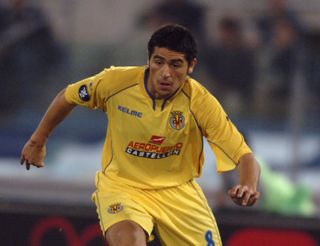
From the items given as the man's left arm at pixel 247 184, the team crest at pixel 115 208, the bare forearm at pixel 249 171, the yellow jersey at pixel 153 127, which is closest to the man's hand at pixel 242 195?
the man's left arm at pixel 247 184

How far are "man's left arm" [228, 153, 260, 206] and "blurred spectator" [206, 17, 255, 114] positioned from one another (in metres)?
3.38

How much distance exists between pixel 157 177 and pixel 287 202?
3.22 meters

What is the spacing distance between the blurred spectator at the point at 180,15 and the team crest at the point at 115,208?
3.62m

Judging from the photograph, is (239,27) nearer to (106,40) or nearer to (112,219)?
(106,40)

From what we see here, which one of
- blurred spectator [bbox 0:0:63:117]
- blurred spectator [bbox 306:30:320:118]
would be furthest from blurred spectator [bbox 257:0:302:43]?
blurred spectator [bbox 0:0:63:117]

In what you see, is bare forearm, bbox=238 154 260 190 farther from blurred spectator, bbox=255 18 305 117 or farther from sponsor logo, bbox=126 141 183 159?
blurred spectator, bbox=255 18 305 117

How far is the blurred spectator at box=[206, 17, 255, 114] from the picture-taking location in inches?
368

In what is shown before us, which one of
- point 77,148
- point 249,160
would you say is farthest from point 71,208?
point 249,160

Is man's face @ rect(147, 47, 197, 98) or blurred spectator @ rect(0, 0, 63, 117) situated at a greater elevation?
man's face @ rect(147, 47, 197, 98)

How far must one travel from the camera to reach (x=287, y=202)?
30.3 feet

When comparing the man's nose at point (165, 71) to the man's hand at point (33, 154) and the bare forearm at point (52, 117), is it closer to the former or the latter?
the bare forearm at point (52, 117)

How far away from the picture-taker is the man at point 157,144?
5.98 metres

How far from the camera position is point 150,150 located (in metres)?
→ 6.14

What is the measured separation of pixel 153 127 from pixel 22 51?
377 centimetres
